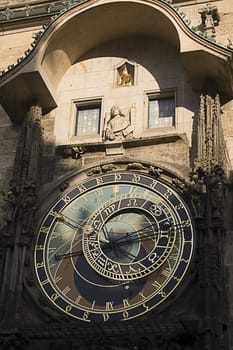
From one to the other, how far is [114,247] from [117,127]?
6.17 feet

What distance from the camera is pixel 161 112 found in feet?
35.6

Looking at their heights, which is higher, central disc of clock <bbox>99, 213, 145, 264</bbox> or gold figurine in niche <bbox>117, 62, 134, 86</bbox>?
gold figurine in niche <bbox>117, 62, 134, 86</bbox>

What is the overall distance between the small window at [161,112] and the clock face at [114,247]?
1.00m

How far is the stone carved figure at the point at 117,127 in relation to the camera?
416 inches

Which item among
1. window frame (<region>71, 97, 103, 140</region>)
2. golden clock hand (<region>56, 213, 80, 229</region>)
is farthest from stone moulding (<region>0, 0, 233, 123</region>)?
golden clock hand (<region>56, 213, 80, 229</region>)

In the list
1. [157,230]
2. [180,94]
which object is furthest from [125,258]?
[180,94]

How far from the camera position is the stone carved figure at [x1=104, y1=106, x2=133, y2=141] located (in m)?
10.6

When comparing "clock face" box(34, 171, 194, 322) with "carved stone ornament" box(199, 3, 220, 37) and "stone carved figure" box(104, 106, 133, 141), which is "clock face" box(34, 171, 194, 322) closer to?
"stone carved figure" box(104, 106, 133, 141)

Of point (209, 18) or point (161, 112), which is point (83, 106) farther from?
point (209, 18)

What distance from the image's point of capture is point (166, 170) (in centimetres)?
998

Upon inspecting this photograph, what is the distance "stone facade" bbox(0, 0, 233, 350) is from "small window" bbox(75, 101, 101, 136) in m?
0.04

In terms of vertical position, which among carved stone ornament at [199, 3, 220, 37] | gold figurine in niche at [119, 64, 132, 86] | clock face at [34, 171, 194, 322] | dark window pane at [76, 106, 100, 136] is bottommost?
clock face at [34, 171, 194, 322]

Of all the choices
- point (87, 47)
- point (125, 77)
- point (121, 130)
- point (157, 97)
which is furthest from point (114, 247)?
point (87, 47)

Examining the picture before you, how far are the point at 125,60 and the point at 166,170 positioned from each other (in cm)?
221
